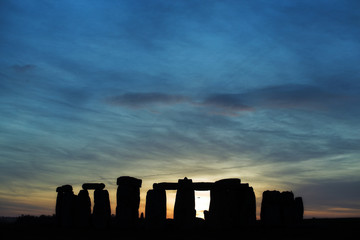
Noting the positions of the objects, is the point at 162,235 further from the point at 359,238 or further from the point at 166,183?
the point at 359,238

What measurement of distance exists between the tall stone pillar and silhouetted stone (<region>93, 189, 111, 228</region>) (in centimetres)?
430

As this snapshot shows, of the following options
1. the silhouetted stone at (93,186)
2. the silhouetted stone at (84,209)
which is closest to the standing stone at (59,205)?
the silhouetted stone at (84,209)

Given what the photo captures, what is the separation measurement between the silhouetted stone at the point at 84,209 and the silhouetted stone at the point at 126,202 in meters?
3.01

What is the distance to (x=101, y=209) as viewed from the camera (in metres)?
28.3

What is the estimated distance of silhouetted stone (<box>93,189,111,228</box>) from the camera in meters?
28.1

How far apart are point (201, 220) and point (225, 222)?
18.5 ft

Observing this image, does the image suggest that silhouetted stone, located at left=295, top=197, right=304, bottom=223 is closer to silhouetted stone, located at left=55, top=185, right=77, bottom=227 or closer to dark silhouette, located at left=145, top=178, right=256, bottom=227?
dark silhouette, located at left=145, top=178, right=256, bottom=227

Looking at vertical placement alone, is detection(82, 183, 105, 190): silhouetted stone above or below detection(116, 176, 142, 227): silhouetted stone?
above

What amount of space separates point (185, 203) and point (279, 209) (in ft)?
18.4

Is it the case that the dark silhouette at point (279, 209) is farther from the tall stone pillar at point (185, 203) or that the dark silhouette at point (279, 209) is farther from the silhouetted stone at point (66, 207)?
the silhouetted stone at point (66, 207)

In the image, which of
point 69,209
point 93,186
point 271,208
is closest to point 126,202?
point 93,186

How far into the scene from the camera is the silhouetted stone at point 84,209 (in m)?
29.6

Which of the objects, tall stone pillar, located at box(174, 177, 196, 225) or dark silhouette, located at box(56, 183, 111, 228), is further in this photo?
dark silhouette, located at box(56, 183, 111, 228)

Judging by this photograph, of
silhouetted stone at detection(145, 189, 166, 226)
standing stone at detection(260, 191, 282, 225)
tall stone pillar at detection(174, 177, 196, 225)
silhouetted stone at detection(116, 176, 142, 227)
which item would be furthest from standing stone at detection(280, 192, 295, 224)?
silhouetted stone at detection(116, 176, 142, 227)
